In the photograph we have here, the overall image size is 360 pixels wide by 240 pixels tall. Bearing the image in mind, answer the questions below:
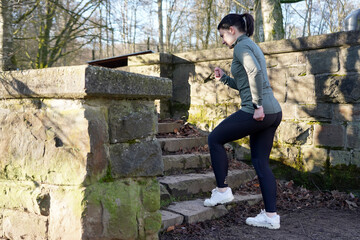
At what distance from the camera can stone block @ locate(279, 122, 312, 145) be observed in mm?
4117

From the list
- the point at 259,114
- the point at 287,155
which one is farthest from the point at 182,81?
the point at 259,114

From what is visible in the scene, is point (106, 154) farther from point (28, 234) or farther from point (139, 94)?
point (28, 234)

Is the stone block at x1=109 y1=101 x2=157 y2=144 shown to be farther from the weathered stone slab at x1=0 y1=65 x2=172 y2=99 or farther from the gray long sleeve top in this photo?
the gray long sleeve top

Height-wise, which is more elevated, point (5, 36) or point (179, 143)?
point (5, 36)

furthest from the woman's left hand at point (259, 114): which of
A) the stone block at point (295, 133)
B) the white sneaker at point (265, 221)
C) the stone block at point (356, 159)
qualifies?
the stone block at point (356, 159)

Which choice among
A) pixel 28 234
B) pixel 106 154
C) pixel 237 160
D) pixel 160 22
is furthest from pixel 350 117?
pixel 160 22

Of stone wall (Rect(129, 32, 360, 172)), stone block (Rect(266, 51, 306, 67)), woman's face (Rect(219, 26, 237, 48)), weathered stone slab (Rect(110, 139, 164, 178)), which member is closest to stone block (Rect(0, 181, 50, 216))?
weathered stone slab (Rect(110, 139, 164, 178))

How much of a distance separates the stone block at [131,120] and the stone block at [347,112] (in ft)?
8.39

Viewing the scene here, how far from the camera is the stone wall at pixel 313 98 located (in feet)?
12.6

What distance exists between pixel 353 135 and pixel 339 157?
0.29 m

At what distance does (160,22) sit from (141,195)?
20.4 meters

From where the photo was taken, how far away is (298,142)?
13.8 ft

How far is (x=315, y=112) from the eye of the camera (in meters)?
4.08

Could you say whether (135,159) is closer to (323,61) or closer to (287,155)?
(287,155)
